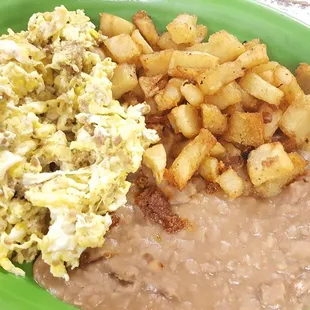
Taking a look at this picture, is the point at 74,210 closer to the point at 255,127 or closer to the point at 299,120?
the point at 255,127

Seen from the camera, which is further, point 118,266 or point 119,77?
point 119,77

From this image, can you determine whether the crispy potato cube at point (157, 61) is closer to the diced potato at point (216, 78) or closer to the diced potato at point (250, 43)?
the diced potato at point (216, 78)

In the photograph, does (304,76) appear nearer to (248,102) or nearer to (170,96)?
(248,102)

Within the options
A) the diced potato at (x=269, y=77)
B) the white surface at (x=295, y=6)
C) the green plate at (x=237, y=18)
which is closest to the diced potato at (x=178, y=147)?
the diced potato at (x=269, y=77)

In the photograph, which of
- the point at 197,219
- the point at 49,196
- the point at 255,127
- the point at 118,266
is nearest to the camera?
the point at 49,196

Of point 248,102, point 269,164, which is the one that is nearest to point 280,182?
point 269,164

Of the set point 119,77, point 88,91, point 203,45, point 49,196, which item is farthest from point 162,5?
point 49,196
